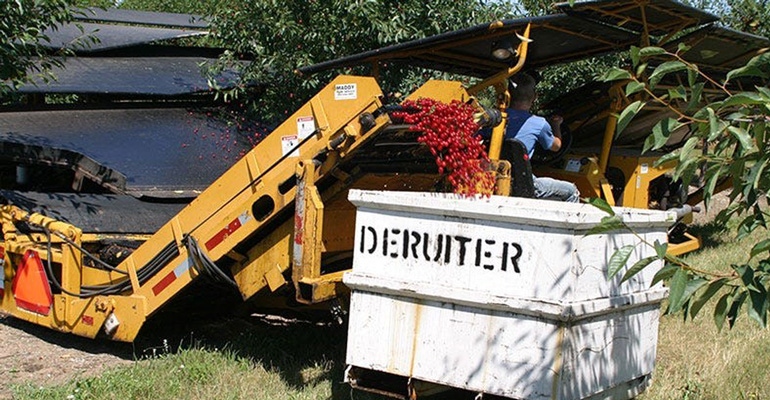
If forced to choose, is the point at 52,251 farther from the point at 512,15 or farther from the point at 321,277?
the point at 512,15

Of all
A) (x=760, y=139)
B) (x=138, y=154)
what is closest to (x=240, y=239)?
(x=138, y=154)

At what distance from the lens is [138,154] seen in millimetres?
7566

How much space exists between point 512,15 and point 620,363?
5.18 m

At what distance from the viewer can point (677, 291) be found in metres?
2.56

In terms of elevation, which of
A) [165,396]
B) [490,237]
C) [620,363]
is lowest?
[165,396]

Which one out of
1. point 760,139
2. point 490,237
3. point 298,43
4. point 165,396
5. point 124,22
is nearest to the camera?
point 760,139

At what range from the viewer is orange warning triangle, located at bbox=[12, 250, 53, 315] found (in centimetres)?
586

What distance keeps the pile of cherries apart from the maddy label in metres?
0.68

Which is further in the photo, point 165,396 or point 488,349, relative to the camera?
point 165,396

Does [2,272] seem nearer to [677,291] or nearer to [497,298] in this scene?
[497,298]

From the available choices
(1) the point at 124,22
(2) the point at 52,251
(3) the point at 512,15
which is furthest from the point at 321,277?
(1) the point at 124,22

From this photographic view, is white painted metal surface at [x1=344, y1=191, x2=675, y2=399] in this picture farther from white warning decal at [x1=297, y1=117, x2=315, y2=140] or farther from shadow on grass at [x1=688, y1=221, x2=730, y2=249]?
shadow on grass at [x1=688, y1=221, x2=730, y2=249]

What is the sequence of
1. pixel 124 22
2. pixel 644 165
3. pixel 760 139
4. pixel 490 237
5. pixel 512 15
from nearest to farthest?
pixel 760 139
pixel 490 237
pixel 644 165
pixel 512 15
pixel 124 22

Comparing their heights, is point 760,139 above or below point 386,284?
above
